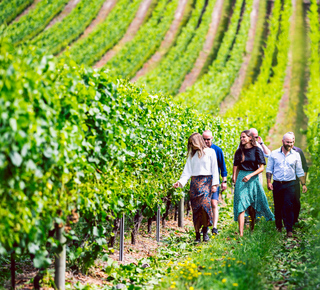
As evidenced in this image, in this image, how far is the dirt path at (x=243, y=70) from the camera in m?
33.5

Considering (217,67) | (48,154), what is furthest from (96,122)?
(217,67)

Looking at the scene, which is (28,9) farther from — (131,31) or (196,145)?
(196,145)

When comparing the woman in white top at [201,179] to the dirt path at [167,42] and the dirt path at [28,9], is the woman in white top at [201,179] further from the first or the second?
the dirt path at [28,9]

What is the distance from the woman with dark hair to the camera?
23.4 ft

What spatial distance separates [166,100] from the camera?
7.66 m

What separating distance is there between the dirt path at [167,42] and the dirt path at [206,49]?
3566 mm

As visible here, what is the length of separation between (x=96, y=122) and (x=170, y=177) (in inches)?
139

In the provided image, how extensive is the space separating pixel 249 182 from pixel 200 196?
1023mm

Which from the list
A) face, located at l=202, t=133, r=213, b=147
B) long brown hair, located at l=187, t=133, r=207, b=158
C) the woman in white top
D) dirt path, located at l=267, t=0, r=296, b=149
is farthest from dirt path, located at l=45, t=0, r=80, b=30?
the woman in white top

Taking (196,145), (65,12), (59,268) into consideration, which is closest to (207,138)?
(196,145)

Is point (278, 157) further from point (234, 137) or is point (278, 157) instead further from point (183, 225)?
point (234, 137)

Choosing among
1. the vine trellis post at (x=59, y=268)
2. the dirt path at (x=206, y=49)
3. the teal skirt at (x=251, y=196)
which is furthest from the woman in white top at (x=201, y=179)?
the dirt path at (x=206, y=49)

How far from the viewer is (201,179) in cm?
682

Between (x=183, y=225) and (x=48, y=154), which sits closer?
(x=48, y=154)
